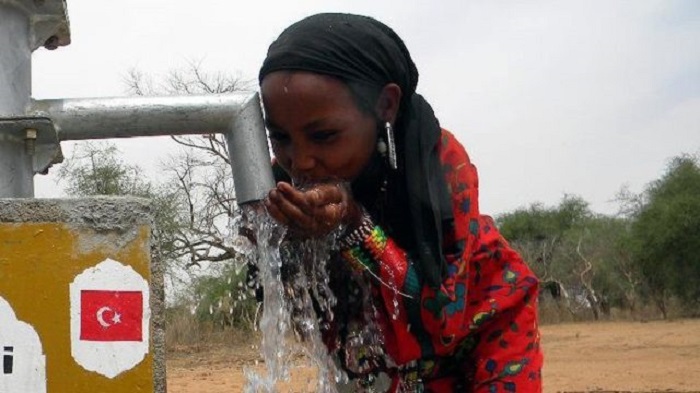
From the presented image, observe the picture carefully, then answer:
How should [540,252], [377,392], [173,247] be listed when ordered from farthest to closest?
[540,252] → [173,247] → [377,392]

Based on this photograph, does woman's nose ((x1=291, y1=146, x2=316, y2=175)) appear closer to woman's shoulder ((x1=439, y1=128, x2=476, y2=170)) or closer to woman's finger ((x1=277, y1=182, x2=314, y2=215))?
woman's finger ((x1=277, y1=182, x2=314, y2=215))

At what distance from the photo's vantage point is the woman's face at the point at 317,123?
5.20 ft

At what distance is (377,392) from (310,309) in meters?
0.24

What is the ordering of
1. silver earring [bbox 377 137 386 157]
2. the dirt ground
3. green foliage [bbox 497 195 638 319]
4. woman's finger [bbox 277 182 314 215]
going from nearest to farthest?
1. woman's finger [bbox 277 182 314 215]
2. silver earring [bbox 377 137 386 157]
3. the dirt ground
4. green foliage [bbox 497 195 638 319]

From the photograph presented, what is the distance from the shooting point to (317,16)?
5.75ft

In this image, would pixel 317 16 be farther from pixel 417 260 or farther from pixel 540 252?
pixel 540 252

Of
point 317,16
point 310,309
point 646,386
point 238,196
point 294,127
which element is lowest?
point 646,386

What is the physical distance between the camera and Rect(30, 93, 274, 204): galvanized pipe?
1611mm

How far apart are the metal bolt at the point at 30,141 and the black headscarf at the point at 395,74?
41cm

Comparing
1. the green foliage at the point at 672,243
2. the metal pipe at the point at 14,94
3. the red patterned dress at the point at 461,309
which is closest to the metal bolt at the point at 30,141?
the metal pipe at the point at 14,94

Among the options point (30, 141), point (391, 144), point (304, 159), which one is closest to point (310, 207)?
point (304, 159)

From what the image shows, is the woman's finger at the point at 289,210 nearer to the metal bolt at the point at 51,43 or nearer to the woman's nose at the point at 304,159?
the woman's nose at the point at 304,159

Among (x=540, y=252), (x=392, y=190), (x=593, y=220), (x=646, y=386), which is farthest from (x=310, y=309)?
(x=593, y=220)

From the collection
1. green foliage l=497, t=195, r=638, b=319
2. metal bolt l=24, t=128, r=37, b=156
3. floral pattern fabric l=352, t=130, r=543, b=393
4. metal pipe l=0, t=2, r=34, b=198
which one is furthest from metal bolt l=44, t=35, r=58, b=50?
green foliage l=497, t=195, r=638, b=319
